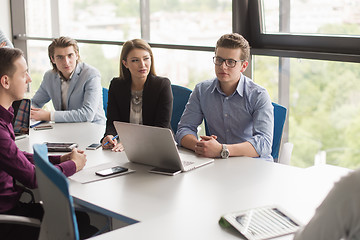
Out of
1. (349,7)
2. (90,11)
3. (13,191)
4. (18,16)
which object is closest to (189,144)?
(13,191)

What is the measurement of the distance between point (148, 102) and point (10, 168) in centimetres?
133

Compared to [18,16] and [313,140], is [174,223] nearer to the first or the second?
[313,140]

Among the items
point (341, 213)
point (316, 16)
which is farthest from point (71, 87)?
point (341, 213)

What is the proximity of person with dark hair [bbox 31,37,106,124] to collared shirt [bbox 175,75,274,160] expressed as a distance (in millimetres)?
1074

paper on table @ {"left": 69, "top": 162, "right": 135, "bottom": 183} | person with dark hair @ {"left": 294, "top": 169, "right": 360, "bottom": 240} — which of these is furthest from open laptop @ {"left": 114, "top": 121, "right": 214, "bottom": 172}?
person with dark hair @ {"left": 294, "top": 169, "right": 360, "bottom": 240}

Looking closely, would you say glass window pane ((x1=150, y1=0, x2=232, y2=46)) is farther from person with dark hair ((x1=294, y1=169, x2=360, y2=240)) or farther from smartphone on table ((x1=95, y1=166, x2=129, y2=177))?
person with dark hair ((x1=294, y1=169, x2=360, y2=240))

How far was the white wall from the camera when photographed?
7051mm

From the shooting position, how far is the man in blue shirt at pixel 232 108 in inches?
116

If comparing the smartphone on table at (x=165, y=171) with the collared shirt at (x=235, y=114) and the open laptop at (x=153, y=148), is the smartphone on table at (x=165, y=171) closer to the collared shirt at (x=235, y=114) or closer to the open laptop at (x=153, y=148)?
the open laptop at (x=153, y=148)

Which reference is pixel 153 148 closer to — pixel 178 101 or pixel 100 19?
pixel 178 101

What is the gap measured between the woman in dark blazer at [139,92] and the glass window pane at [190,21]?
1.26 meters

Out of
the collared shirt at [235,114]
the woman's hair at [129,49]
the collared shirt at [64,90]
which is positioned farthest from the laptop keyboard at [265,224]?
the collared shirt at [64,90]

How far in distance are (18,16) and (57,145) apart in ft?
15.7

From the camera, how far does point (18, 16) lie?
721 centimetres
